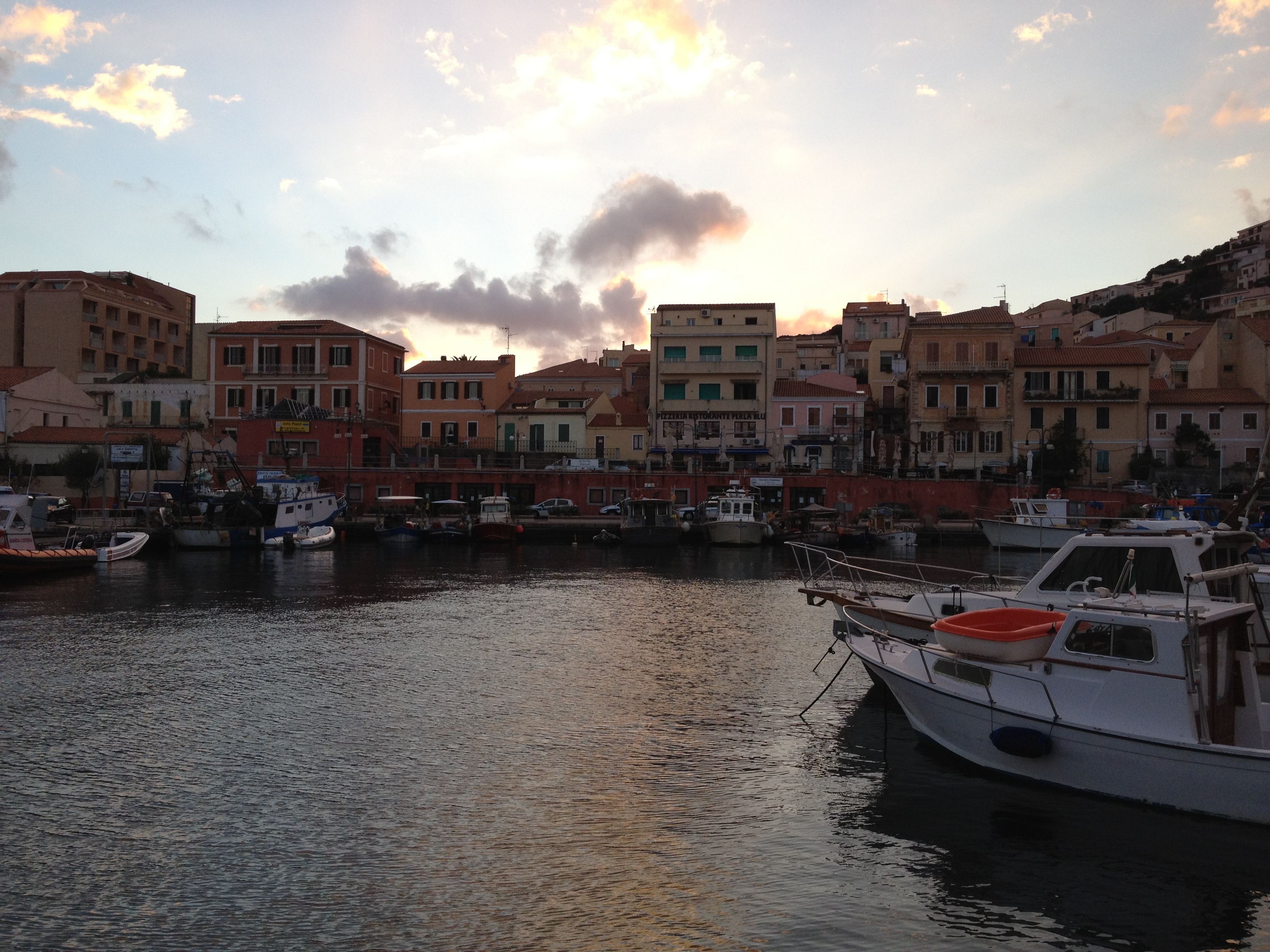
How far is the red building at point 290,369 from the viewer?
77938mm

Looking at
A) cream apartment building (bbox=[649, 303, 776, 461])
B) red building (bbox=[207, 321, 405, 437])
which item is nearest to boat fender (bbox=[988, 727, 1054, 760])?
cream apartment building (bbox=[649, 303, 776, 461])

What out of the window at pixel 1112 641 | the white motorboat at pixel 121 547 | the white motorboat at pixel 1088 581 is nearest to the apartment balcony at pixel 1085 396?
the white motorboat at pixel 1088 581

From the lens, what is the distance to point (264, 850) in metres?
12.4

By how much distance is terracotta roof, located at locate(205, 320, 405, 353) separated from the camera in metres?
78.3

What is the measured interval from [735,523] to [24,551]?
34851mm

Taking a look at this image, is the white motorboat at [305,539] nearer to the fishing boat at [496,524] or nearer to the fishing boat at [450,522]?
the fishing boat at [450,522]

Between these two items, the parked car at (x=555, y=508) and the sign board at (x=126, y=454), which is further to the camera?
the parked car at (x=555, y=508)

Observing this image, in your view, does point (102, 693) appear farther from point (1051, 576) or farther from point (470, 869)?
point (1051, 576)

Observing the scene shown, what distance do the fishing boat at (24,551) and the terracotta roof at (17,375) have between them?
2940 cm

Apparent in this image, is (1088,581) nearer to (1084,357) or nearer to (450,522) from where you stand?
(450,522)

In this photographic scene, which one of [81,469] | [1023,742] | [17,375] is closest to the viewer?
[1023,742]

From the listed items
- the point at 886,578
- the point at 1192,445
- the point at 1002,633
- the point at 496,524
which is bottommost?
the point at 886,578

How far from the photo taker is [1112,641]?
13.1 metres

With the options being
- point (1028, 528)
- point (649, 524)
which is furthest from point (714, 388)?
point (1028, 528)
